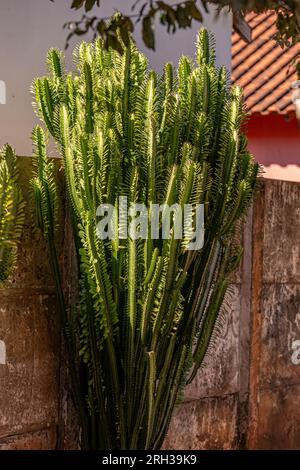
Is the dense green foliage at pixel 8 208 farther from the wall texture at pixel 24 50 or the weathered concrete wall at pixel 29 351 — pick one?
the wall texture at pixel 24 50

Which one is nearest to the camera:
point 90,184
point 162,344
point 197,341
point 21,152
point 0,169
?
point 0,169

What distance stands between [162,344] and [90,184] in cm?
85

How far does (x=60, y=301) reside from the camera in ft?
13.3

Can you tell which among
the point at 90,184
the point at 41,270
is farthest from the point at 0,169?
the point at 41,270

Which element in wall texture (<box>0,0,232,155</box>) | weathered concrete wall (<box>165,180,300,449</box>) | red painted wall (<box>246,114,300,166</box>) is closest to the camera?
wall texture (<box>0,0,232,155</box>)

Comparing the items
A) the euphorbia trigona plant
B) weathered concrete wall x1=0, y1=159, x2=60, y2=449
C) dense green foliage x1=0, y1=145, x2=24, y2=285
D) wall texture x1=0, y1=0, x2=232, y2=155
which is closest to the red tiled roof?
wall texture x1=0, y1=0, x2=232, y2=155

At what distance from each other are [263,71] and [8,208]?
1117 centimetres

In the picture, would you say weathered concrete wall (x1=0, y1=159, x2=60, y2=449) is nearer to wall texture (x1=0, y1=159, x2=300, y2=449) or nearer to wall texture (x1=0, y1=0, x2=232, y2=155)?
wall texture (x1=0, y1=159, x2=300, y2=449)

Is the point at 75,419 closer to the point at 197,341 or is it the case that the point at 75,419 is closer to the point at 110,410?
the point at 110,410

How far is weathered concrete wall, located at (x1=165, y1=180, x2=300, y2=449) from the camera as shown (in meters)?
5.10

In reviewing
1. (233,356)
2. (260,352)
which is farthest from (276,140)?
(233,356)

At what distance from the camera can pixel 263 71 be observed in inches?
551

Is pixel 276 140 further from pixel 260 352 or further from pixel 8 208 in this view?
pixel 8 208

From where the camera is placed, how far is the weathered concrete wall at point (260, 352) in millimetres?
5102
